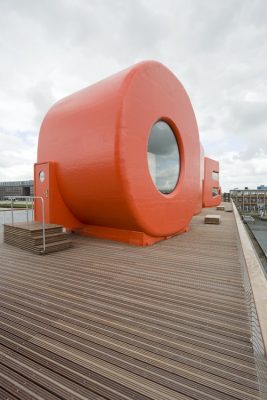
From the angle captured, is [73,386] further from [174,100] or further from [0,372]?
[174,100]

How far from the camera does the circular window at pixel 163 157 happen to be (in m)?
6.86

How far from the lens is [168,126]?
7.64 meters

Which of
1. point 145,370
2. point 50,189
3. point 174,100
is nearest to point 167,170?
point 174,100

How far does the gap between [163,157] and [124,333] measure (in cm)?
575

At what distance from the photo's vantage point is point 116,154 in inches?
217

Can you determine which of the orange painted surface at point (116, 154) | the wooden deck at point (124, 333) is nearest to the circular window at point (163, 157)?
the orange painted surface at point (116, 154)

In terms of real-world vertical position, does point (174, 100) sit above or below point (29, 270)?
above

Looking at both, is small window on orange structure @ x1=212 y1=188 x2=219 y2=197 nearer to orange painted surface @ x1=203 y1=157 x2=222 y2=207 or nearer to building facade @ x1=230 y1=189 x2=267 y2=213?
orange painted surface @ x1=203 y1=157 x2=222 y2=207

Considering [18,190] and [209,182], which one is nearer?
[209,182]

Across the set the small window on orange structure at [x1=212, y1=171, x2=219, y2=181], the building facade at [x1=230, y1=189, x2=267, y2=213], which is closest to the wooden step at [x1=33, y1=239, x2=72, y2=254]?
the small window on orange structure at [x1=212, y1=171, x2=219, y2=181]

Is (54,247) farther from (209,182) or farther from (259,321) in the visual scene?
(209,182)

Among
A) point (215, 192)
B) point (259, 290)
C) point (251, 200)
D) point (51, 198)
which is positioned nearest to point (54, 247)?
point (51, 198)

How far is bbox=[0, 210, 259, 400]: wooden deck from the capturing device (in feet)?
5.94

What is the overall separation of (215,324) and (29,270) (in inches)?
136
